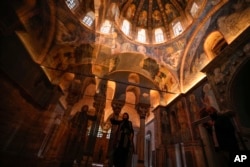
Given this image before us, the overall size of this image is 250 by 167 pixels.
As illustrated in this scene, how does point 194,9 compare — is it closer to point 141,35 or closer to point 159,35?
point 159,35

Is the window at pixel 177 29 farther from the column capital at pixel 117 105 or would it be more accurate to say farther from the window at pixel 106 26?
the column capital at pixel 117 105

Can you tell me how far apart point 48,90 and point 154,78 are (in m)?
8.69

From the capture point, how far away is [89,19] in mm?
9688

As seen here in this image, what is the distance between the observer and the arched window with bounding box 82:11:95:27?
31.0ft

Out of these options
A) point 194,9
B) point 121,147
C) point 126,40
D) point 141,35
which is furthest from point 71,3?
point 194,9

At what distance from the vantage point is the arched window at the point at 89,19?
9.44m

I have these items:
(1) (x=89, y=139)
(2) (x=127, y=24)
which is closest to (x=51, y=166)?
(1) (x=89, y=139)

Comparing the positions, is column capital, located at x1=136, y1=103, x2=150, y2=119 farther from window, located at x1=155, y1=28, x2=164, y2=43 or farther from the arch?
window, located at x1=155, y1=28, x2=164, y2=43

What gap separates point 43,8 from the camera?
603 centimetres

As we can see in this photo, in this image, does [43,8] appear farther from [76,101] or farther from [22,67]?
[76,101]

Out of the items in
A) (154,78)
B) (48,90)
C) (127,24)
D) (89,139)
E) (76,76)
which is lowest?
(89,139)

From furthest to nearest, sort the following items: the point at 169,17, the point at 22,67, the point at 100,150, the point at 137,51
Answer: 1. the point at 100,150
2. the point at 169,17
3. the point at 137,51
4. the point at 22,67

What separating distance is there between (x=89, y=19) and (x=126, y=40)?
336 cm

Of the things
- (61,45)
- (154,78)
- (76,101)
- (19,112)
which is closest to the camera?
(19,112)
